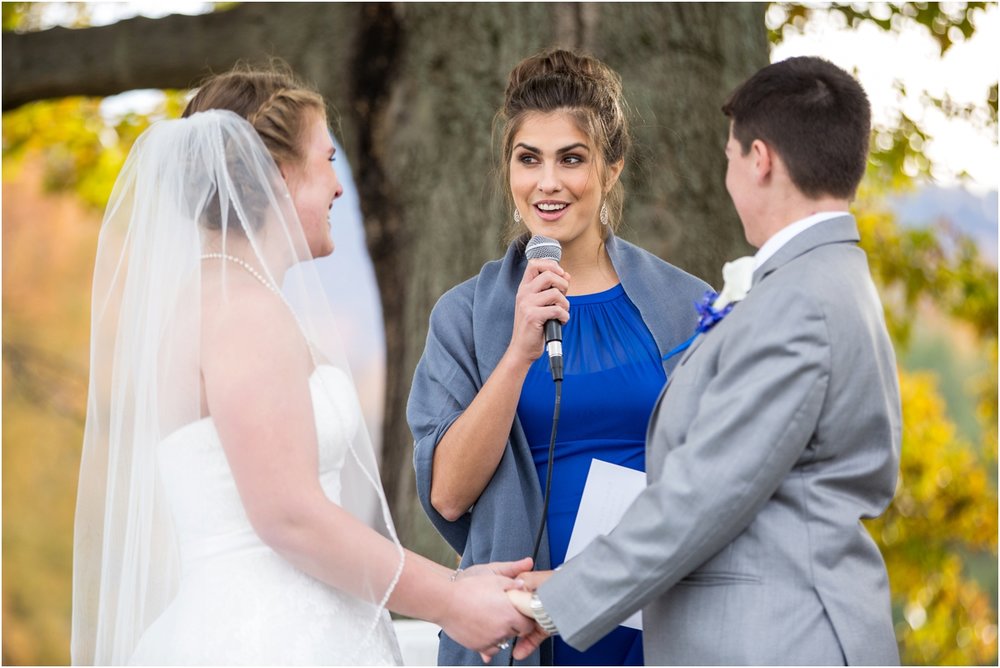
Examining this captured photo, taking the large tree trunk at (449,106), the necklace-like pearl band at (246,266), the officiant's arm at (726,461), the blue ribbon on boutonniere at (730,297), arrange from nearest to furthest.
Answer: the officiant's arm at (726,461) → the blue ribbon on boutonniere at (730,297) → the necklace-like pearl band at (246,266) → the large tree trunk at (449,106)

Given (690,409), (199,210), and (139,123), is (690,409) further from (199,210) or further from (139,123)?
(139,123)

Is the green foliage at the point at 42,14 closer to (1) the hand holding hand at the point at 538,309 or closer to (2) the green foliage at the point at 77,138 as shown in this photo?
(2) the green foliage at the point at 77,138

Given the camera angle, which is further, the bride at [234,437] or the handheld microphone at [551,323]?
the handheld microphone at [551,323]

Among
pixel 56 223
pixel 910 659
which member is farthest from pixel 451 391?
pixel 56 223

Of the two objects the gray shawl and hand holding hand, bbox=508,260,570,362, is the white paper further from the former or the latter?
hand holding hand, bbox=508,260,570,362

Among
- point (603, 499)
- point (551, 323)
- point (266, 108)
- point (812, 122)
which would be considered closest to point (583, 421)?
point (603, 499)

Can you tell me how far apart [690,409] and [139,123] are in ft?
21.9

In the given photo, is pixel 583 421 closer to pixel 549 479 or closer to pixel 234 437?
pixel 549 479

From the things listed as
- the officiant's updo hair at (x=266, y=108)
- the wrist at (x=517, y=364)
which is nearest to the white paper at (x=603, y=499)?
the wrist at (x=517, y=364)

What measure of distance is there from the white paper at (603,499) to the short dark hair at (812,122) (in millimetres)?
901

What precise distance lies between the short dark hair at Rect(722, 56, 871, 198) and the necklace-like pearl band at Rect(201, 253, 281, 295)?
109 centimetres

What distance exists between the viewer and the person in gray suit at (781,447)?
225cm

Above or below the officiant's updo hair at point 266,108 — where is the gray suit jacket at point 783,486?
below

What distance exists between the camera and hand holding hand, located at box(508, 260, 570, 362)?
9.21 feet
